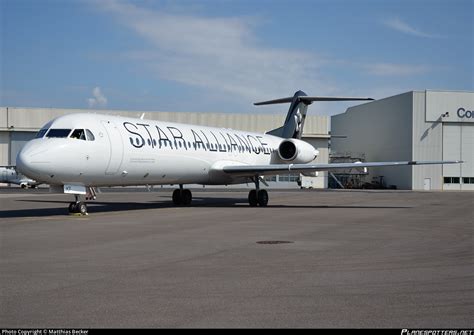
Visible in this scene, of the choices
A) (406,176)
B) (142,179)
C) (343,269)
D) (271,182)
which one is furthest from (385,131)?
(343,269)

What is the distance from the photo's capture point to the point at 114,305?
6.46 meters

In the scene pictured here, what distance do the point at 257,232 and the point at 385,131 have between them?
62592 millimetres

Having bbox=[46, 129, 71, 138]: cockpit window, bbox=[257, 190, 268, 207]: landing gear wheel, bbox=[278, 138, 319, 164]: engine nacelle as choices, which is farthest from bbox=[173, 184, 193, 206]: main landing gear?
bbox=[46, 129, 71, 138]: cockpit window

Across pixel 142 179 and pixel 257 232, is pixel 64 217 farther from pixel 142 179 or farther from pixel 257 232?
pixel 257 232

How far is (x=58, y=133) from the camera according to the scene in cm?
1853

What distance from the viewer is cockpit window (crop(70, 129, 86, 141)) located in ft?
61.4

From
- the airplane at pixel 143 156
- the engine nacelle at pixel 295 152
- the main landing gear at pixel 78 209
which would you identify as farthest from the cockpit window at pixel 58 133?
the engine nacelle at pixel 295 152

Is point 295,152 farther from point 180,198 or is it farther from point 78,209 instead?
point 78,209

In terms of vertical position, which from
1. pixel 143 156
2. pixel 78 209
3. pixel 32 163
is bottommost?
pixel 78 209

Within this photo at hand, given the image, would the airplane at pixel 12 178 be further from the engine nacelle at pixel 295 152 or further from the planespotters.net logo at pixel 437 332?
the planespotters.net logo at pixel 437 332

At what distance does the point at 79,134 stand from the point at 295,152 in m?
14.3

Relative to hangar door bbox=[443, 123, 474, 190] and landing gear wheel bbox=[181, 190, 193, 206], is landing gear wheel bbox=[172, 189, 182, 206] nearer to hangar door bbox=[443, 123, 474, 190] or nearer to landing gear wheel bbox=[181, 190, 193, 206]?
landing gear wheel bbox=[181, 190, 193, 206]

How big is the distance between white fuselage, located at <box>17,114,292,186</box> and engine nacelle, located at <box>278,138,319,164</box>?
357cm

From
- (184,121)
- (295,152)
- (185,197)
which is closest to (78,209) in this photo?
(185,197)
